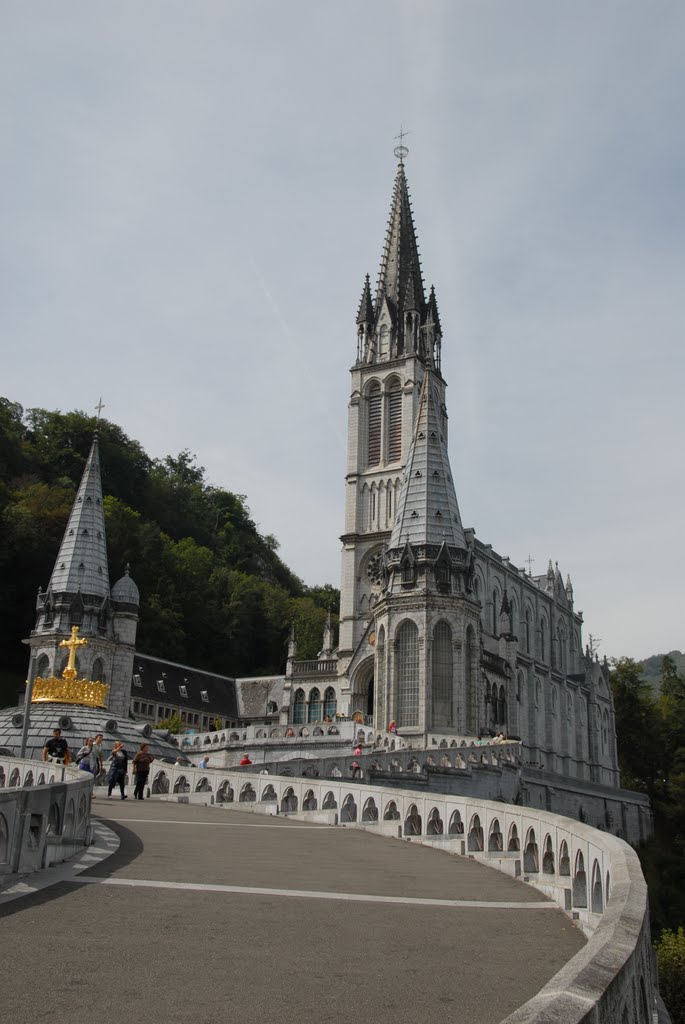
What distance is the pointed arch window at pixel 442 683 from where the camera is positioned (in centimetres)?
4828

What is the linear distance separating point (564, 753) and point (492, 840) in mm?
64915

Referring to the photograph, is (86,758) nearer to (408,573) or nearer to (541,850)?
(541,850)

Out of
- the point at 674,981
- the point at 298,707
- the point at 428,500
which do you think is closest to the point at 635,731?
the point at 298,707

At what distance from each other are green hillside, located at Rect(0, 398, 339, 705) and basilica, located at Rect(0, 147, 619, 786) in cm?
890

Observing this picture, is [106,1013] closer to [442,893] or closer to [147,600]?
[442,893]

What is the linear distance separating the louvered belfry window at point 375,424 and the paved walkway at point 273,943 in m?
63.7

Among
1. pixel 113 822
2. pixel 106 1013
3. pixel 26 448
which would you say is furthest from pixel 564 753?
pixel 106 1013

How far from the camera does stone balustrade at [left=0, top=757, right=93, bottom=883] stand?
→ 401 inches

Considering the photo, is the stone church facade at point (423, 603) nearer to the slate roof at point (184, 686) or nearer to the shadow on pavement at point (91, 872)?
the slate roof at point (184, 686)

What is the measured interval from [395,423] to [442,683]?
108 feet

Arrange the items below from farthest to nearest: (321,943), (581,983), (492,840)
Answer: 1. (492,840)
2. (321,943)
3. (581,983)

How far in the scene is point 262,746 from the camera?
42.6 meters

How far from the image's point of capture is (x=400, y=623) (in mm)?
49750

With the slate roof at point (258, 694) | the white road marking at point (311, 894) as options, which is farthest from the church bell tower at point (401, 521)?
the white road marking at point (311, 894)
